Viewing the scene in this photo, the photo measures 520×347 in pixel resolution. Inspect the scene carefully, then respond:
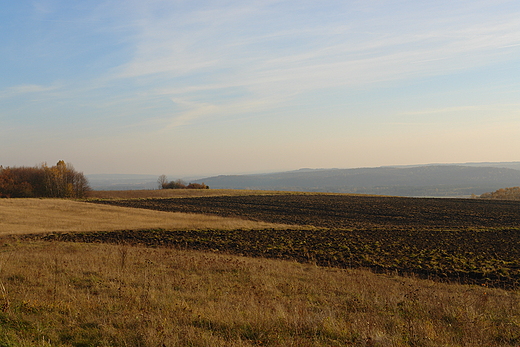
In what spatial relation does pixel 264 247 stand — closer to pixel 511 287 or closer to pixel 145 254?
pixel 145 254

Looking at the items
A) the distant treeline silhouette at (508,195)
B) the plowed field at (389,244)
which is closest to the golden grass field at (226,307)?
the plowed field at (389,244)

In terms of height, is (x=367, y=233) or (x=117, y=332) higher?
(x=117, y=332)

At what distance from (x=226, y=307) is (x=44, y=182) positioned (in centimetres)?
8497

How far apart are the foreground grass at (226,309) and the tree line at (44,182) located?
74.6 metres

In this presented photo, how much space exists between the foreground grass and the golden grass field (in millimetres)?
27

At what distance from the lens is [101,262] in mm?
13062

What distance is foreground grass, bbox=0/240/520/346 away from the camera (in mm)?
5980

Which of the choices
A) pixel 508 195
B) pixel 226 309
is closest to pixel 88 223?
pixel 226 309

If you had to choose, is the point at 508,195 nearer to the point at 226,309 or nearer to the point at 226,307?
the point at 226,307

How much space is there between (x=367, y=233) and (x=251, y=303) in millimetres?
22264

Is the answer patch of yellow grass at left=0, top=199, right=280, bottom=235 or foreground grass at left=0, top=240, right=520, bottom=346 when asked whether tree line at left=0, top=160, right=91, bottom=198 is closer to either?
patch of yellow grass at left=0, top=199, right=280, bottom=235

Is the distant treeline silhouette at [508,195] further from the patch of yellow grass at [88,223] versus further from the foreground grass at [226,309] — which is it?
the foreground grass at [226,309]

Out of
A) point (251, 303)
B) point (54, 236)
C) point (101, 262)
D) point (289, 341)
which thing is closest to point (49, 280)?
point (101, 262)

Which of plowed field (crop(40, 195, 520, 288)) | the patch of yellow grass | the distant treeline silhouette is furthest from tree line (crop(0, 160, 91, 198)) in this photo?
the distant treeline silhouette
